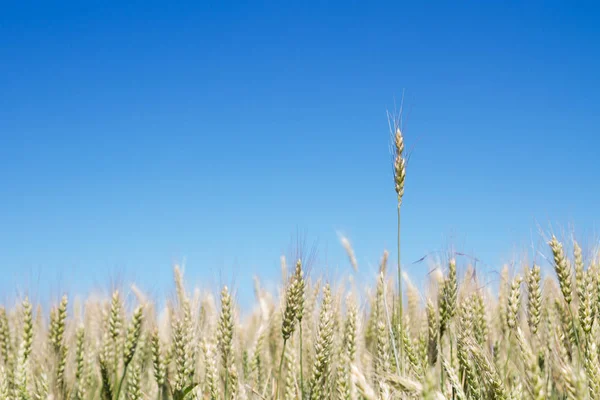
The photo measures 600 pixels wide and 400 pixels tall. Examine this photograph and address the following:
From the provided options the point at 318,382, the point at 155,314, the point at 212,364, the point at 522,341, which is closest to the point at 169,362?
the point at 155,314

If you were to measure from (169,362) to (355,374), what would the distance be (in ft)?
8.20

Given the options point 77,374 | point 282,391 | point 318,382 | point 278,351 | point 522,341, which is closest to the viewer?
point 522,341

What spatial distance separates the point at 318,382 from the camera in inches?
123

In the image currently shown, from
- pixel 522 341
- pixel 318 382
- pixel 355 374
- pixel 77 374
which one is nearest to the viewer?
pixel 355 374

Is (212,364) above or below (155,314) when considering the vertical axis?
below

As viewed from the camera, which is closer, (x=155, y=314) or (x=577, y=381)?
(x=577, y=381)

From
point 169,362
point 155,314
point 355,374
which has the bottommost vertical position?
point 355,374

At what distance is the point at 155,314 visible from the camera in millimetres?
4250

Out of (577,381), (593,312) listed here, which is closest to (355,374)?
(577,381)

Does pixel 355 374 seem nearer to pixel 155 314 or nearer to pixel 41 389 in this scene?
pixel 41 389

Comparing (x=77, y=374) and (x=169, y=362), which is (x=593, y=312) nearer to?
(x=169, y=362)

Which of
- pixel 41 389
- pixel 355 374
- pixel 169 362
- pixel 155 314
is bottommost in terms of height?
pixel 355 374

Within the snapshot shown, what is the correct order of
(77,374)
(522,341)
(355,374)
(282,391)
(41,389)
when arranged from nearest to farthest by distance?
(355,374)
(522,341)
(41,389)
(77,374)
(282,391)

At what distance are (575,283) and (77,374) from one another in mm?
3130
